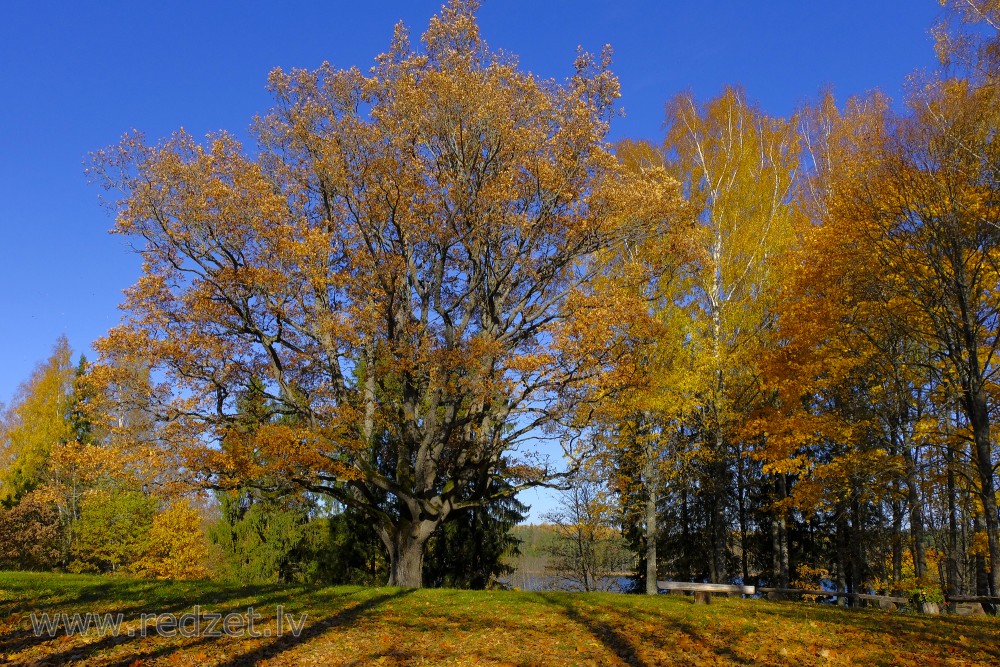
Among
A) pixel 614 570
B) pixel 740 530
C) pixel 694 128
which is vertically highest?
pixel 694 128

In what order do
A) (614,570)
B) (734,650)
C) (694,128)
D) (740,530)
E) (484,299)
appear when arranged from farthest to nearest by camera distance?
(614,570) → (740,530) → (694,128) → (484,299) → (734,650)

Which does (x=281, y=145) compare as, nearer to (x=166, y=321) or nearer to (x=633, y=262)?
(x=166, y=321)

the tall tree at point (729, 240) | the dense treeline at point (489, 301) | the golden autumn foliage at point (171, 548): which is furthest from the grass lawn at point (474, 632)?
the golden autumn foliage at point (171, 548)

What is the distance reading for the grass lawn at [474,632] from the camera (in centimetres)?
726

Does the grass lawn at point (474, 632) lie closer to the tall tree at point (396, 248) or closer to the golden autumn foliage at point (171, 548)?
the tall tree at point (396, 248)

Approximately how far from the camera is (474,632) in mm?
8633

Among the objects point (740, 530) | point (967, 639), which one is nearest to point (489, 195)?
point (967, 639)

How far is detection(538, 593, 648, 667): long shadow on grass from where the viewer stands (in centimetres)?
751

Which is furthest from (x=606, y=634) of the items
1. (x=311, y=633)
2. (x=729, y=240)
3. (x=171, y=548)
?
(x=171, y=548)

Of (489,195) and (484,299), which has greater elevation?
(489,195)

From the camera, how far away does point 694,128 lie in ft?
71.2

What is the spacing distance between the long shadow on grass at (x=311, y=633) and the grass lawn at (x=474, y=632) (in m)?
0.02

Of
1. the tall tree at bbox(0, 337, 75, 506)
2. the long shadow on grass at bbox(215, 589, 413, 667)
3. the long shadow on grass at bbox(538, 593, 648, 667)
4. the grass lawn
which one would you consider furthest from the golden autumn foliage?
the long shadow on grass at bbox(538, 593, 648, 667)

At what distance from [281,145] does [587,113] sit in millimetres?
7378
